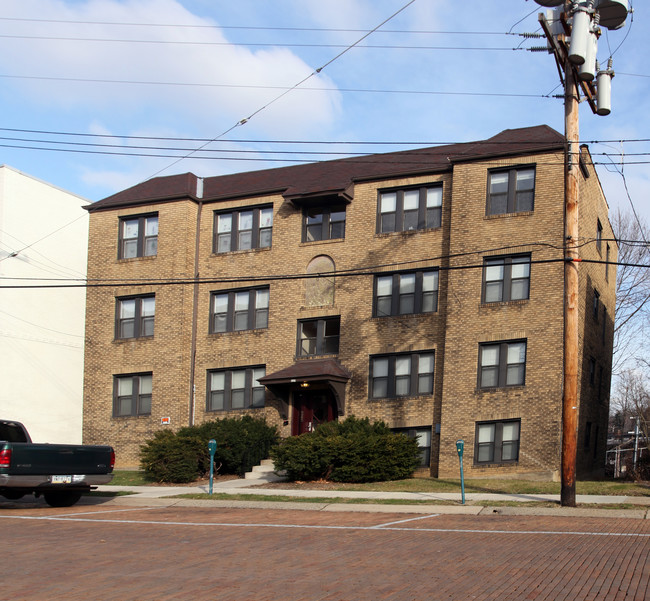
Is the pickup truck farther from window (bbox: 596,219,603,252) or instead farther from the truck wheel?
window (bbox: 596,219,603,252)

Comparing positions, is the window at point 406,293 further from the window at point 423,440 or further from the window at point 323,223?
the window at point 423,440

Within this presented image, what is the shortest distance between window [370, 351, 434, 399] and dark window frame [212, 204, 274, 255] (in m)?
6.05

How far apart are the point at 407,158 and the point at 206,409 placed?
37.1 feet

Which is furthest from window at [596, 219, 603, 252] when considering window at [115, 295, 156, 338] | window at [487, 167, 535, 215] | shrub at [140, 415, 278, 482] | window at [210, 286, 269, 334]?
window at [115, 295, 156, 338]

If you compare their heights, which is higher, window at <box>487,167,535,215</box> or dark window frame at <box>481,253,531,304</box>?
window at <box>487,167,535,215</box>

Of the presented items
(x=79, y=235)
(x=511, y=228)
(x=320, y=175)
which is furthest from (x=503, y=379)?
(x=79, y=235)

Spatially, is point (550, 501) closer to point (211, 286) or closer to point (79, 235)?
point (211, 286)

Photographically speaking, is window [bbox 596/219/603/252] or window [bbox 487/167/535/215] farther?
window [bbox 596/219/603/252]

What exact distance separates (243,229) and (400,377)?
8.09m

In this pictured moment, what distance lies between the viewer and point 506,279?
82.2ft

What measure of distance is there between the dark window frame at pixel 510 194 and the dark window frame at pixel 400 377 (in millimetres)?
4846

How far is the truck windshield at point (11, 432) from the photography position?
58.8 feet

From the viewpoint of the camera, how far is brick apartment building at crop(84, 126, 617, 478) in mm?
24578

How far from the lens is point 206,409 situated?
1162 inches
